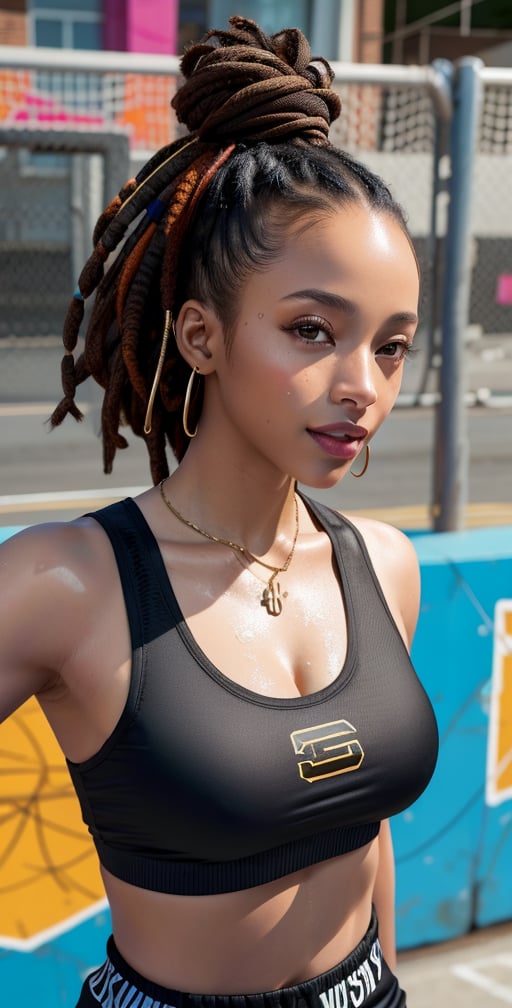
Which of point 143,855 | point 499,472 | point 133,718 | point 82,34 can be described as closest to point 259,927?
point 143,855

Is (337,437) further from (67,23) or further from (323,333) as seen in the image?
(67,23)

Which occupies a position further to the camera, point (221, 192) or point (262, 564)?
point (262, 564)

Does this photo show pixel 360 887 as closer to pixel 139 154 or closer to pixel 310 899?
pixel 310 899

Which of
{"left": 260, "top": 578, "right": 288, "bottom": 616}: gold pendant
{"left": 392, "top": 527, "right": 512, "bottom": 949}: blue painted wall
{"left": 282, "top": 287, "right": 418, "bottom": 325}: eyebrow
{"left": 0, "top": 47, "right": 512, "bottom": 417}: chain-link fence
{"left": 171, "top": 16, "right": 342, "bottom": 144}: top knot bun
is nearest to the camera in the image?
{"left": 282, "top": 287, "right": 418, "bottom": 325}: eyebrow

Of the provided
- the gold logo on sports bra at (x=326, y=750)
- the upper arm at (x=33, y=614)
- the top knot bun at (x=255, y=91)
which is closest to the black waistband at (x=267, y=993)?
the gold logo on sports bra at (x=326, y=750)

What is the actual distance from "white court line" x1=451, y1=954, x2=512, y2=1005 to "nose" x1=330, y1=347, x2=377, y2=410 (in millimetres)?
2419

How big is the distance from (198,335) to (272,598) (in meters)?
0.43

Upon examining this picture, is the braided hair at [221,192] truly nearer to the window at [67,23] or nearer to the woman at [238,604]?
the woman at [238,604]

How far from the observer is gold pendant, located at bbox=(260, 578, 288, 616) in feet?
5.69

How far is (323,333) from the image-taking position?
151 centimetres

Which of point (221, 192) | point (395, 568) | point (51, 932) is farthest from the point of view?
point (51, 932)

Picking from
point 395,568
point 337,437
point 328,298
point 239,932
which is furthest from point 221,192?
point 239,932

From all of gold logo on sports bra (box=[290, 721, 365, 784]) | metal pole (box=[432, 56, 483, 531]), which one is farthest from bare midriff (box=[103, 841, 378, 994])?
metal pole (box=[432, 56, 483, 531])

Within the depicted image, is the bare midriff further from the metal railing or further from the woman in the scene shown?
the metal railing
